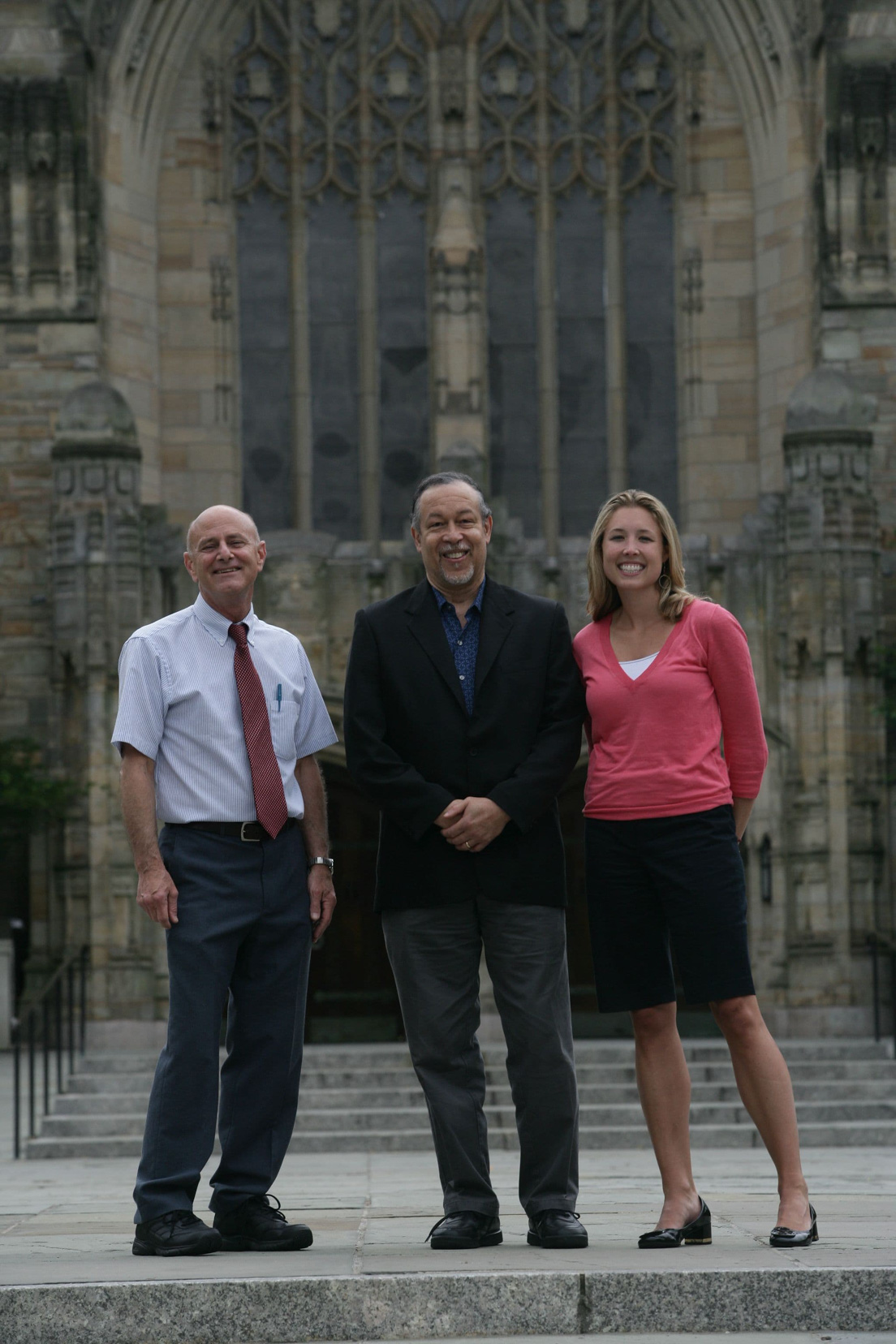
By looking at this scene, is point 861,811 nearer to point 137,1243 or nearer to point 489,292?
point 489,292

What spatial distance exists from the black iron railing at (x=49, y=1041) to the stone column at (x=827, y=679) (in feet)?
17.3

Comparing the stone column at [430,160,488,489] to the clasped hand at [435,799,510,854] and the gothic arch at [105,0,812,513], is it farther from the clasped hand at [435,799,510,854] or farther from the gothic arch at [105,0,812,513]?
the clasped hand at [435,799,510,854]

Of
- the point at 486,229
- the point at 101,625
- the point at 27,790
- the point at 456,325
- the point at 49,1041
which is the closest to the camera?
the point at 49,1041

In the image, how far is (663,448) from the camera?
18.5 metres

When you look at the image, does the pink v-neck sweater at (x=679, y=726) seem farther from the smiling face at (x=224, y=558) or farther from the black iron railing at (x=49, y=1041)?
the black iron railing at (x=49, y=1041)

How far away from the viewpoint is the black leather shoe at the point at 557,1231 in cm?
477

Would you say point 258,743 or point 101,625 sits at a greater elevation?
point 101,625

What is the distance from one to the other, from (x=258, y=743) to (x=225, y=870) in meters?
0.36

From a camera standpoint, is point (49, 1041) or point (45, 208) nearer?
point (49, 1041)

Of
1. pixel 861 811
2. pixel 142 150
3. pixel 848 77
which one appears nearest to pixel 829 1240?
pixel 861 811

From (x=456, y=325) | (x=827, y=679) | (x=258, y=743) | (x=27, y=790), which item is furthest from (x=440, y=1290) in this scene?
(x=456, y=325)

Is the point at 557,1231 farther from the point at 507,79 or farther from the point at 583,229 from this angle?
the point at 507,79

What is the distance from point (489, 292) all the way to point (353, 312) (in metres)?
1.31

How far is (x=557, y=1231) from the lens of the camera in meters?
4.79
